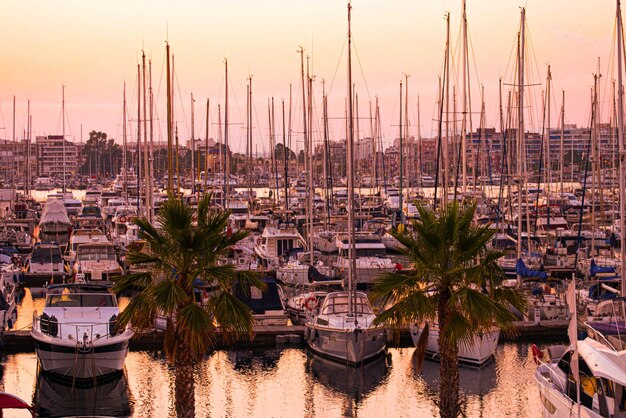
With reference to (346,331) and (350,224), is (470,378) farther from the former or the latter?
(350,224)

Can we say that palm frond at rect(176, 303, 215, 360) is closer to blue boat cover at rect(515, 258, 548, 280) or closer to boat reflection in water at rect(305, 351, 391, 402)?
boat reflection in water at rect(305, 351, 391, 402)

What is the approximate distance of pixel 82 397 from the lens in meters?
28.9

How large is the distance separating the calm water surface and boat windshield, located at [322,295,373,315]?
61.4 inches

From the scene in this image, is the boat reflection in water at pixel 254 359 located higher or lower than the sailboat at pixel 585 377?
lower

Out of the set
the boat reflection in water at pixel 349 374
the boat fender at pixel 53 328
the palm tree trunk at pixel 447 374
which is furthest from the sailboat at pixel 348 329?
the palm tree trunk at pixel 447 374

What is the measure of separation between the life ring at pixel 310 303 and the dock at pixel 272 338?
718 millimetres

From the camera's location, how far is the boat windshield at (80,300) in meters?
31.4

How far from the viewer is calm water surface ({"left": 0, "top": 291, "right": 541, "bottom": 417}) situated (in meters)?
28.2

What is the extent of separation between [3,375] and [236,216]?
1533 inches

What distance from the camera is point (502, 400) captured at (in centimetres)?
2881

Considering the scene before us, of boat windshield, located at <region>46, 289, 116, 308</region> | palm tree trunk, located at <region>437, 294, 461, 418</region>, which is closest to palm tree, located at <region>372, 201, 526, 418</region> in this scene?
palm tree trunk, located at <region>437, 294, 461, 418</region>

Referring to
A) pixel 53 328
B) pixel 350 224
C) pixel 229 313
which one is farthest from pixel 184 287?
pixel 350 224

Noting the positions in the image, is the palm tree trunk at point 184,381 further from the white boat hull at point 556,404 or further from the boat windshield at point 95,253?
the boat windshield at point 95,253

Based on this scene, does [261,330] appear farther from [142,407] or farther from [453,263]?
[453,263]
